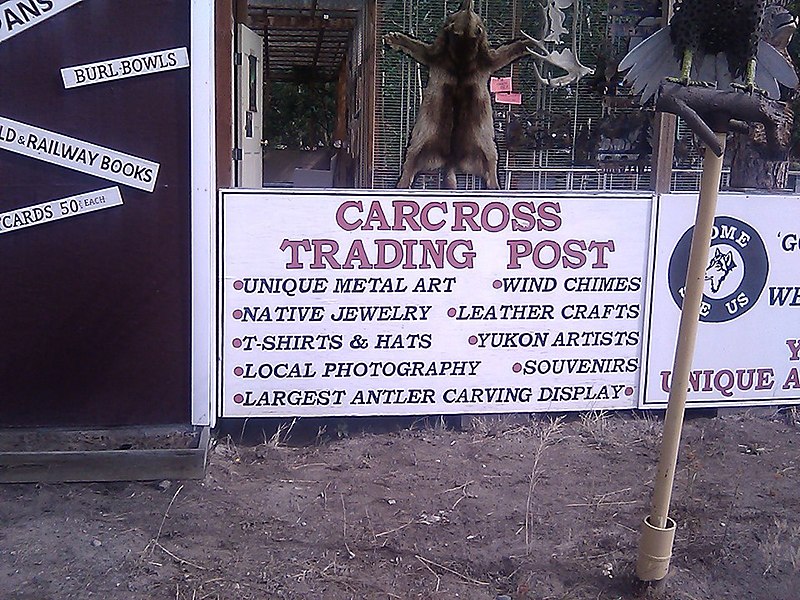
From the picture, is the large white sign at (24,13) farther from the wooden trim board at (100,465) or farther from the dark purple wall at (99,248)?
the wooden trim board at (100,465)

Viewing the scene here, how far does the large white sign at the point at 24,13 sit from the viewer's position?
411cm

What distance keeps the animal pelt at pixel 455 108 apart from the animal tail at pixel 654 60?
3.03 metres

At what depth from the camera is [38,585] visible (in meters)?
3.31

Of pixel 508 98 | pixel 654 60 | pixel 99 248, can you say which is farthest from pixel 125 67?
pixel 508 98

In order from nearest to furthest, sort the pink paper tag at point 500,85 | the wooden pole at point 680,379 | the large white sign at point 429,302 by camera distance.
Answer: the wooden pole at point 680,379 → the large white sign at point 429,302 → the pink paper tag at point 500,85

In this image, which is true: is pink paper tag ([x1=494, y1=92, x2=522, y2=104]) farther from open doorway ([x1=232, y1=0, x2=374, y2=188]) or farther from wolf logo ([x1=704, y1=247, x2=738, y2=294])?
wolf logo ([x1=704, y1=247, x2=738, y2=294])

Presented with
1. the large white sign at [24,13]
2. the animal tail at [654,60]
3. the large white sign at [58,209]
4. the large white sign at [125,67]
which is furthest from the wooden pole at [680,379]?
the large white sign at [24,13]

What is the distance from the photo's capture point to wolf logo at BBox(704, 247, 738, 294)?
509 centimetres

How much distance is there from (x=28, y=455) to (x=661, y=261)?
3534mm

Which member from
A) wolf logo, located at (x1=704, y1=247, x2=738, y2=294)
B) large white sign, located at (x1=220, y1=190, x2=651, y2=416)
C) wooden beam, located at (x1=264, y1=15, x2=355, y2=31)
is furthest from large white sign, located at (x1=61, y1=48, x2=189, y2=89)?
wooden beam, located at (x1=264, y1=15, x2=355, y2=31)

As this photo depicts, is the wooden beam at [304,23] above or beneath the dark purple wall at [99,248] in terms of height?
above

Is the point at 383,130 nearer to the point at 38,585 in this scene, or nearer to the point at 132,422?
the point at 132,422

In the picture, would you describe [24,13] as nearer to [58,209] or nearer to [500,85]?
[58,209]

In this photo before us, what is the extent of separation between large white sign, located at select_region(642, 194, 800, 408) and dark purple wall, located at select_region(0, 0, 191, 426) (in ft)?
8.84
